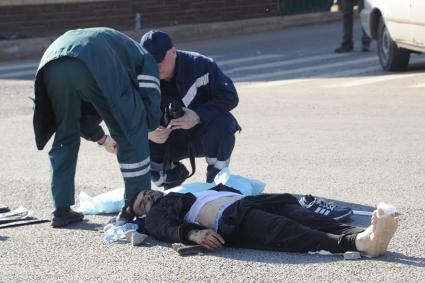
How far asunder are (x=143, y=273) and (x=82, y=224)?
1.37 metres

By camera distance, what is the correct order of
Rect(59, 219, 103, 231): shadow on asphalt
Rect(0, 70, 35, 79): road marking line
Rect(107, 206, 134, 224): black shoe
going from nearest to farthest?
1. Rect(107, 206, 134, 224): black shoe
2. Rect(59, 219, 103, 231): shadow on asphalt
3. Rect(0, 70, 35, 79): road marking line

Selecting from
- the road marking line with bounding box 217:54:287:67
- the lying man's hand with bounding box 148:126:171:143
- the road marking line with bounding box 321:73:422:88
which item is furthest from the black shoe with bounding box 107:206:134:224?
the road marking line with bounding box 217:54:287:67

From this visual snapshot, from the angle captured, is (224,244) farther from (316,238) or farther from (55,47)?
(55,47)

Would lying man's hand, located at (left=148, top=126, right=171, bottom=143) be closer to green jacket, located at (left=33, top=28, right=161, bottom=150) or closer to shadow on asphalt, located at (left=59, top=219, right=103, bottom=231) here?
green jacket, located at (left=33, top=28, right=161, bottom=150)

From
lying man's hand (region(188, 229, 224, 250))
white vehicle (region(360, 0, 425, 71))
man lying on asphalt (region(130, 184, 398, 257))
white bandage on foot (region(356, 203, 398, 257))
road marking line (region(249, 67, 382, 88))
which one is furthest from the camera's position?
road marking line (region(249, 67, 382, 88))

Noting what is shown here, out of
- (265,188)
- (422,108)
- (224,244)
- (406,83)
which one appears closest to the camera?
(224,244)

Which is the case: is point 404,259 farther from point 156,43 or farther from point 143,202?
point 156,43

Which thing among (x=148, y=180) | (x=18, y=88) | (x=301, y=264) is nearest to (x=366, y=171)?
(x=148, y=180)

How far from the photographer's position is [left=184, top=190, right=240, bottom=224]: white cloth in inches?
237

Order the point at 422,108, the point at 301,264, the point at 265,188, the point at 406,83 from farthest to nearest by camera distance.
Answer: the point at 406,83 < the point at 422,108 < the point at 265,188 < the point at 301,264

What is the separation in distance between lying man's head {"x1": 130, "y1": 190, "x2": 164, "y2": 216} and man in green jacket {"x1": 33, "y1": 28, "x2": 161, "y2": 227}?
0.57ft

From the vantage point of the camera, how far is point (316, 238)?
5.60m

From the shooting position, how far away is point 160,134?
721 centimetres

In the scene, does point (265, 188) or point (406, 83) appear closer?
point (265, 188)
